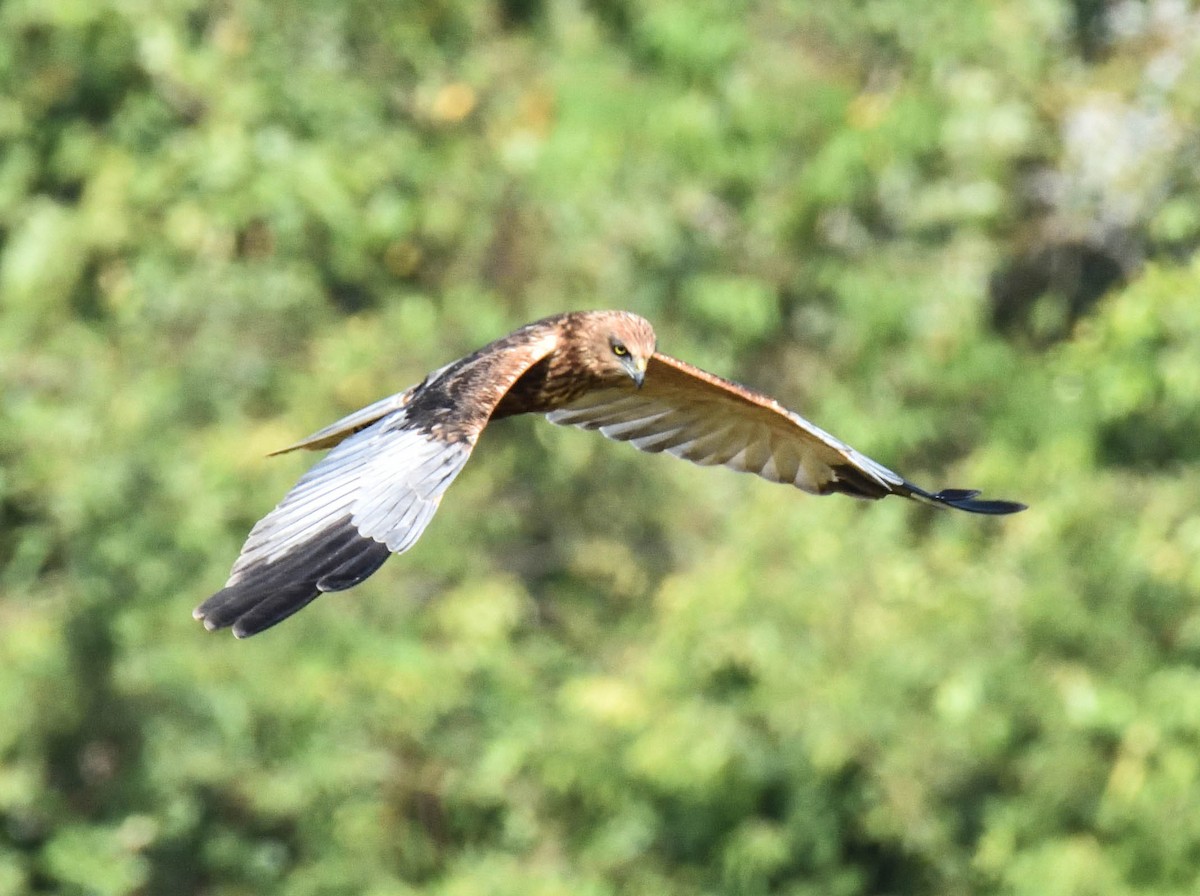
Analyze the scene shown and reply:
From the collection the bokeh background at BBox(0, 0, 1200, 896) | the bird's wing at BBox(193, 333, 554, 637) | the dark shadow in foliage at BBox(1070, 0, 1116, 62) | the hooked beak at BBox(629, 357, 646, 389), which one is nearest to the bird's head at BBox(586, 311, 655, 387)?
the hooked beak at BBox(629, 357, 646, 389)

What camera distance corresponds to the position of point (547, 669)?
620 inches

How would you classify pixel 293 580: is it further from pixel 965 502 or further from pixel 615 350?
pixel 965 502

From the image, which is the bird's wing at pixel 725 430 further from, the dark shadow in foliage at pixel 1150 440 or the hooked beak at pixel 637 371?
the dark shadow in foliage at pixel 1150 440

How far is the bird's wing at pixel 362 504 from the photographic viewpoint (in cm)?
647

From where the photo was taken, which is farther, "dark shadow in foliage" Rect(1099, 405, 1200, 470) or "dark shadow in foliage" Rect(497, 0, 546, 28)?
"dark shadow in foliage" Rect(497, 0, 546, 28)

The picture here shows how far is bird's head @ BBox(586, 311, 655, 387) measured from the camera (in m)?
8.09

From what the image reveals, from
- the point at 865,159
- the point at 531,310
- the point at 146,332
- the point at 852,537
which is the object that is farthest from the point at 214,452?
the point at 865,159

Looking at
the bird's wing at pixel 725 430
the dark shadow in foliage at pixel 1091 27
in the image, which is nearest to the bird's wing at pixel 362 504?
the bird's wing at pixel 725 430

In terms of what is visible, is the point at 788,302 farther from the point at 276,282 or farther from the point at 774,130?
the point at 276,282

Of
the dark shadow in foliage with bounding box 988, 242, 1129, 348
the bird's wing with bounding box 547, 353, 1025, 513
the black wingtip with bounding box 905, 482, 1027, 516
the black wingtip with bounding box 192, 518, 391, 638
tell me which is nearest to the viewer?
the black wingtip with bounding box 192, 518, 391, 638

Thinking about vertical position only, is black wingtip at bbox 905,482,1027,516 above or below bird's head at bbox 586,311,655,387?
below

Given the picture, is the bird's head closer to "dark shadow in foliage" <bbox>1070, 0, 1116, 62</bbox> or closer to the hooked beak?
the hooked beak

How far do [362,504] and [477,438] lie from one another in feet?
1.22

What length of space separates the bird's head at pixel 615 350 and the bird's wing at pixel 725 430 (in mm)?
219
